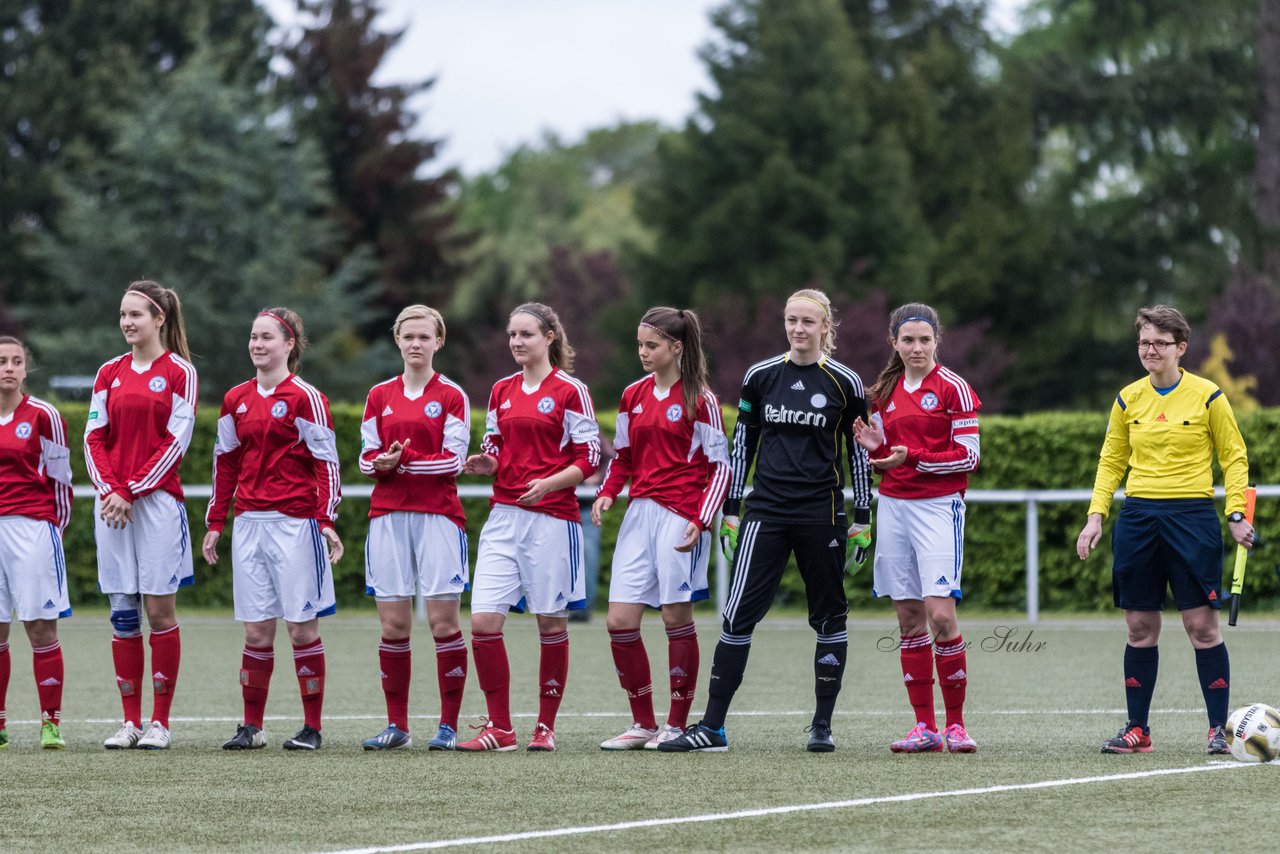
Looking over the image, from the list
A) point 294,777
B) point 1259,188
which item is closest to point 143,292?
point 294,777

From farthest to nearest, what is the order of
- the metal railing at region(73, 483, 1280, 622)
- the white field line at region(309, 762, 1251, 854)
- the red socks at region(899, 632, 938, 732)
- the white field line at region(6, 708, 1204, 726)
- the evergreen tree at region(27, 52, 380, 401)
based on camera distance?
the evergreen tree at region(27, 52, 380, 401) → the metal railing at region(73, 483, 1280, 622) → the white field line at region(6, 708, 1204, 726) → the red socks at region(899, 632, 938, 732) → the white field line at region(309, 762, 1251, 854)

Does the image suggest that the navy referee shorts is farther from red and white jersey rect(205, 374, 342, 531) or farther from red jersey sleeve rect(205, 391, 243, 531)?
red jersey sleeve rect(205, 391, 243, 531)

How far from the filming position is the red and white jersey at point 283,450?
8.52 m

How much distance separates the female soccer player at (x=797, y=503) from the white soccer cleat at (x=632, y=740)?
0.62 feet

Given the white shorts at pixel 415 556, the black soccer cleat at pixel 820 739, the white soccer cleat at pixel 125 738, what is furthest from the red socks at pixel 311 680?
the black soccer cleat at pixel 820 739

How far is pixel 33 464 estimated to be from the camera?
28.9 ft

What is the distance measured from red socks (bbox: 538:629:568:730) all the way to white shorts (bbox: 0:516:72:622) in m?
2.33

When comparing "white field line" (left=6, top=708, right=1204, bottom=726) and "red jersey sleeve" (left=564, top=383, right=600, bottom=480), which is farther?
"white field line" (left=6, top=708, right=1204, bottom=726)

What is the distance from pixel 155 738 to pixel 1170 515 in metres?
4.78

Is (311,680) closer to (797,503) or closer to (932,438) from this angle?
(797,503)

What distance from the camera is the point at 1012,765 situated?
7.62 meters

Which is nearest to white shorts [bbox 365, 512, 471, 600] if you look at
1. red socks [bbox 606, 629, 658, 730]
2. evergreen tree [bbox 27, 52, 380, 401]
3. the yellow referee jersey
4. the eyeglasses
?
red socks [bbox 606, 629, 658, 730]

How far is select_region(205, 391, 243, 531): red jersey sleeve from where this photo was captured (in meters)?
8.65

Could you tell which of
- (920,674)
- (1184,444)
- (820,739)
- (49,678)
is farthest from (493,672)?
(1184,444)
